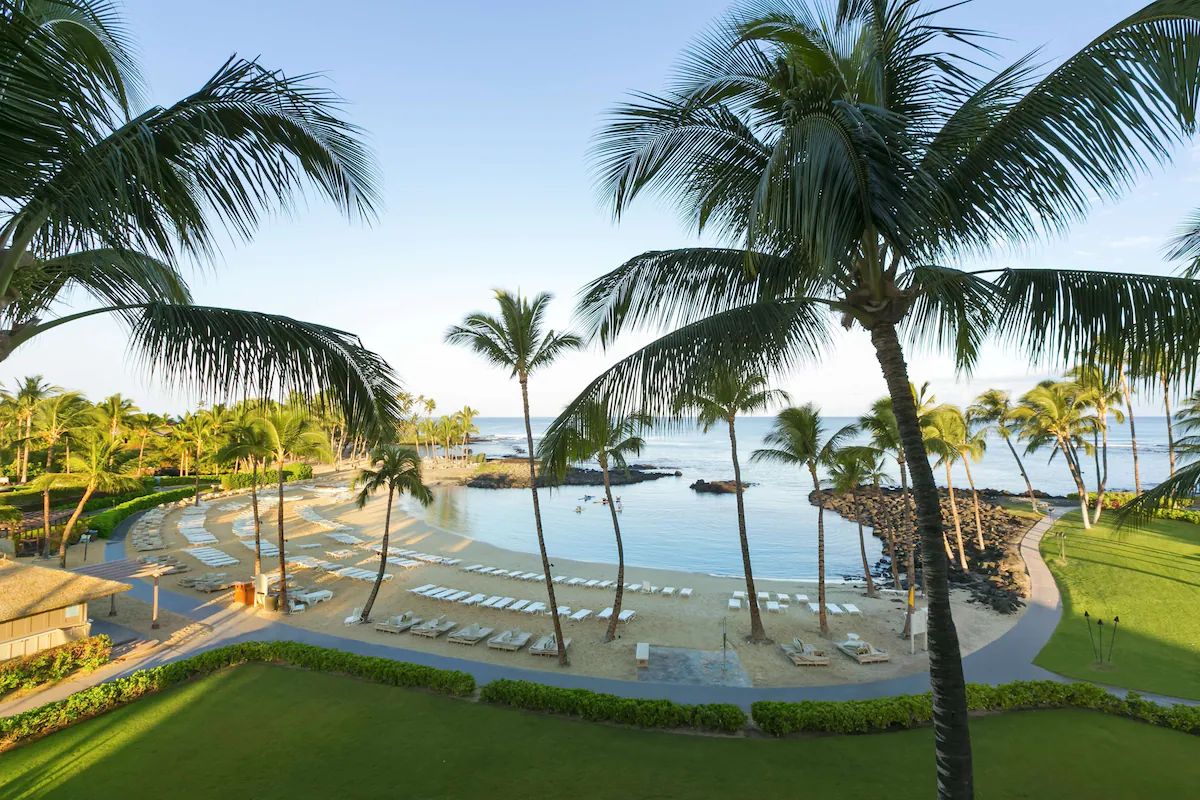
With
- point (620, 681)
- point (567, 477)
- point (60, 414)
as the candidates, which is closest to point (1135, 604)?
point (620, 681)

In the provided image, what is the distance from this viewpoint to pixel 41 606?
10.8 meters

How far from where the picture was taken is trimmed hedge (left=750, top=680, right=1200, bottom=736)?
8562 mm

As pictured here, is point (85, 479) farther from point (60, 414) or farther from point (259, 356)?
point (259, 356)

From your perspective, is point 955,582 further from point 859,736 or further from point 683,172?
point 683,172

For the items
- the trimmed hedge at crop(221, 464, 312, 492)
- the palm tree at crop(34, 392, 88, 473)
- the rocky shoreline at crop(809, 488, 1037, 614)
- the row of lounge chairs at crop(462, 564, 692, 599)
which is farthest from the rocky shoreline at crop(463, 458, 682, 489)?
the palm tree at crop(34, 392, 88, 473)

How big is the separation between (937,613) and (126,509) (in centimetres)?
3837

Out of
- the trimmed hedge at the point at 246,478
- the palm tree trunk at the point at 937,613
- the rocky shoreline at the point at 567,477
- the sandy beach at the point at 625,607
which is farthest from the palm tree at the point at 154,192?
the rocky shoreline at the point at 567,477

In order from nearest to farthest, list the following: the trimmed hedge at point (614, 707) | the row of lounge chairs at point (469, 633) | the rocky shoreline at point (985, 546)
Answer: the trimmed hedge at point (614, 707), the row of lounge chairs at point (469, 633), the rocky shoreline at point (985, 546)

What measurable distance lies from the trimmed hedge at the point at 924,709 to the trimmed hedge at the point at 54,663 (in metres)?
13.8

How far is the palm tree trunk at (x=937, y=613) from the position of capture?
14.1ft

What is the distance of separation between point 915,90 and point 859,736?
30.1 ft

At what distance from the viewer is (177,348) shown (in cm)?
348

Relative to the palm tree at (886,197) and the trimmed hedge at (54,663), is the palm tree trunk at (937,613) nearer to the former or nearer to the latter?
the palm tree at (886,197)

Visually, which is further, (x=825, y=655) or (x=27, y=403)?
(x=27, y=403)
